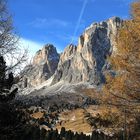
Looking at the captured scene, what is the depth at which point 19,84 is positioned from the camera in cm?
1936

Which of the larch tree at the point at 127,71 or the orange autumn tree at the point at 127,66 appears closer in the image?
the larch tree at the point at 127,71

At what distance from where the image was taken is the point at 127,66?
65.1 feet

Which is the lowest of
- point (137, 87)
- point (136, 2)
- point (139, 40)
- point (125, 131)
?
point (125, 131)

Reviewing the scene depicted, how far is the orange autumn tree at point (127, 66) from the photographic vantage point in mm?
19047

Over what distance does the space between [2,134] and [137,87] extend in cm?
1506

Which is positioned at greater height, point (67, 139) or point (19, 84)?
point (67, 139)

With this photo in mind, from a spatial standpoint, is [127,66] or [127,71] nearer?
[127,66]

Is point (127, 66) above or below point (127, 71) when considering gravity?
above

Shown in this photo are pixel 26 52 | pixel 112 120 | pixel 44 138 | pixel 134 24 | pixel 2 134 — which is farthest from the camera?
pixel 44 138

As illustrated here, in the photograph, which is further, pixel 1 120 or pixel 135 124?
pixel 1 120

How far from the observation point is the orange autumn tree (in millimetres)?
19047

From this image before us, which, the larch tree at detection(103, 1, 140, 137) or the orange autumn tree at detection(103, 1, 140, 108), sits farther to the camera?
the orange autumn tree at detection(103, 1, 140, 108)

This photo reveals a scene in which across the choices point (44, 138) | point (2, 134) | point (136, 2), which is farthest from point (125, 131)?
point (44, 138)

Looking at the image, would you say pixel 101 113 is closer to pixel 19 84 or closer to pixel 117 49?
pixel 117 49
